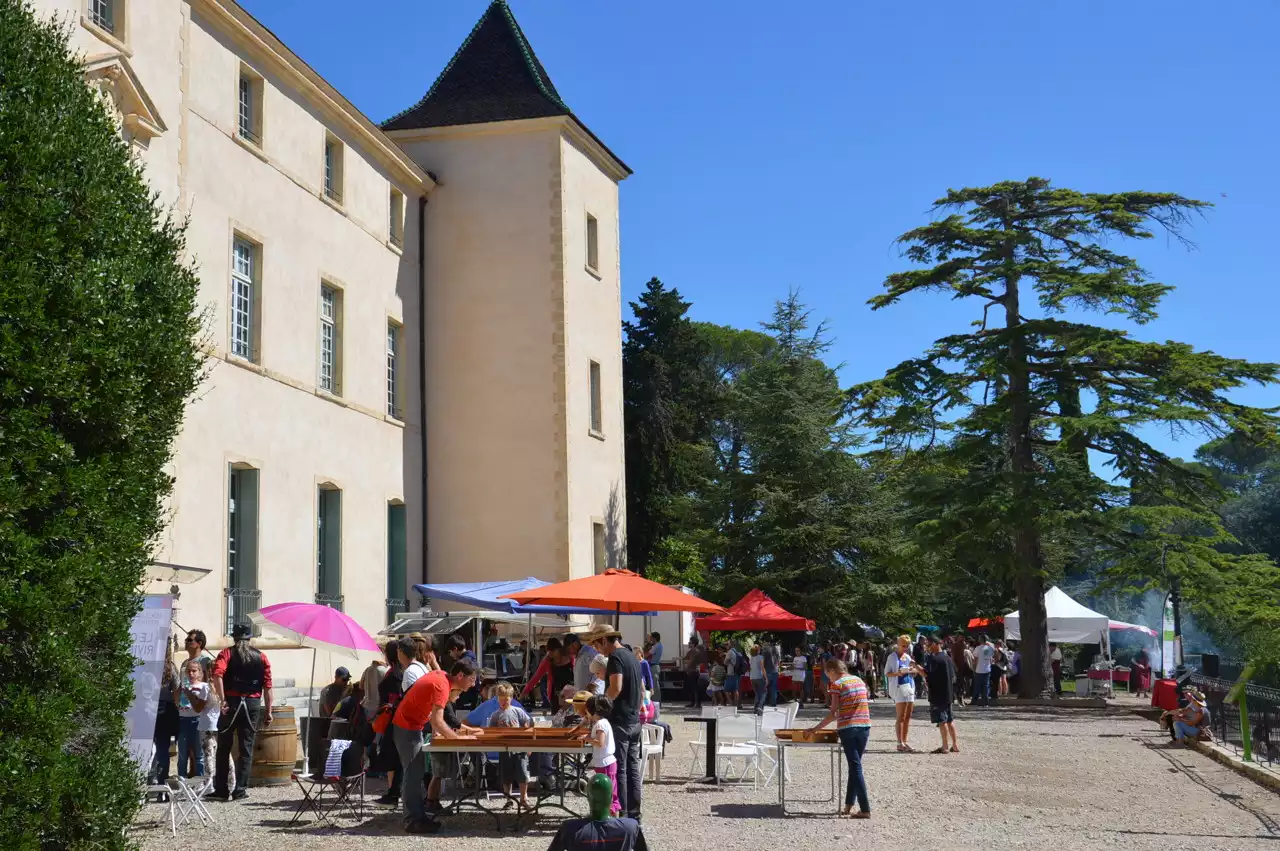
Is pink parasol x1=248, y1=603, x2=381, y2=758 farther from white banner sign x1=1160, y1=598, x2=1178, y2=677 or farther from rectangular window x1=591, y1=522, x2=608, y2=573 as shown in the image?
white banner sign x1=1160, y1=598, x2=1178, y2=677

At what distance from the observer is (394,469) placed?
2844 cm

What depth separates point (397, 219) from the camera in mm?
29609

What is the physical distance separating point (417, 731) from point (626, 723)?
1739 mm

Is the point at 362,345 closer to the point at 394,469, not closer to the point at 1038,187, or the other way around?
the point at 394,469

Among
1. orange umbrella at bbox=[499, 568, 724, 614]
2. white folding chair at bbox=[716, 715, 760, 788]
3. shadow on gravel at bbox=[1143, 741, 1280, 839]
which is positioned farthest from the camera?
orange umbrella at bbox=[499, 568, 724, 614]

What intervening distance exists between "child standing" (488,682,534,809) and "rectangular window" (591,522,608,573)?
17455 millimetres

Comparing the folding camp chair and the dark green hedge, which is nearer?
the dark green hedge

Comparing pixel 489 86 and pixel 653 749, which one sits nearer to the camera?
pixel 653 749

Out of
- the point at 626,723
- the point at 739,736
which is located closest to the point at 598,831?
the point at 626,723

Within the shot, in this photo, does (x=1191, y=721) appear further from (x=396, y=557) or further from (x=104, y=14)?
(x=104, y=14)

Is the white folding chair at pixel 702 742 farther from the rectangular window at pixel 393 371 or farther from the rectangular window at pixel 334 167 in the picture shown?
the rectangular window at pixel 334 167

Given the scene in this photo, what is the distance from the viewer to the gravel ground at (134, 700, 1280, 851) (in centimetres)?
1155

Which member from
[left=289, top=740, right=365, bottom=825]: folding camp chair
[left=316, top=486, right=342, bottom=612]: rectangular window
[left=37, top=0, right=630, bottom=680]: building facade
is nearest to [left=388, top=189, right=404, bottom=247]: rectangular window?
[left=37, top=0, right=630, bottom=680]: building facade

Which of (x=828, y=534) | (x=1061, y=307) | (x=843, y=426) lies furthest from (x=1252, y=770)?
(x=843, y=426)
